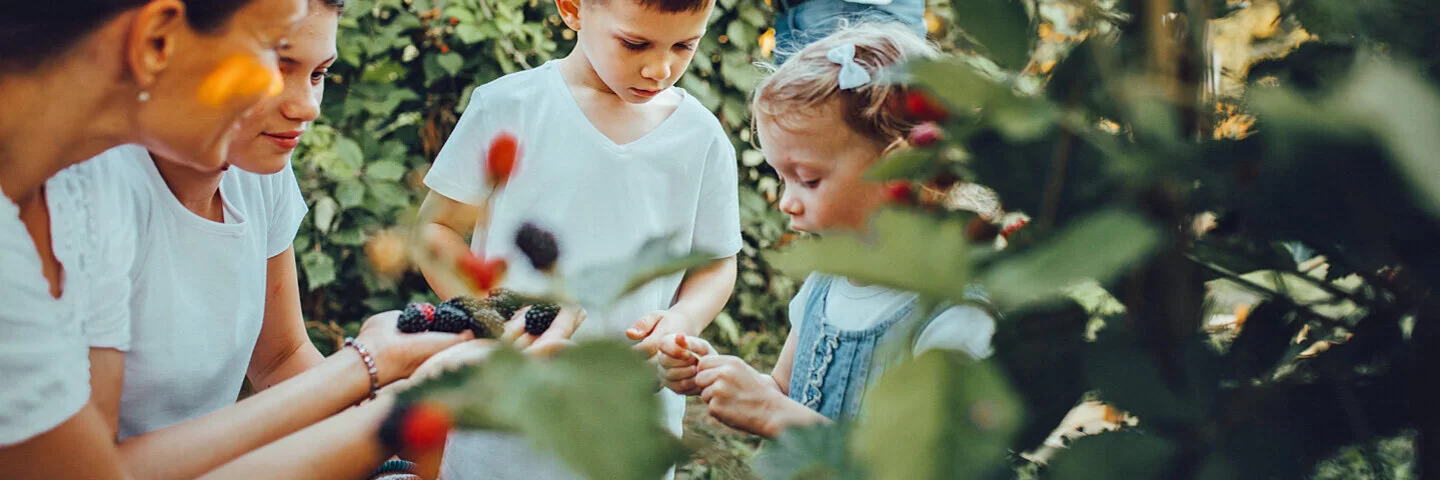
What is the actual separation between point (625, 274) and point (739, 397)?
79 centimetres

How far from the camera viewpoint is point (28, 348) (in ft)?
2.43

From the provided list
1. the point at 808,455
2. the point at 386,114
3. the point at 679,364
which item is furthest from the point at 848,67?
the point at 386,114

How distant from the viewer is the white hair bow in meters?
1.22

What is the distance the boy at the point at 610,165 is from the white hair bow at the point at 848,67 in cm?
28

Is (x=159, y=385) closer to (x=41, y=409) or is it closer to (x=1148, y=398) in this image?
(x=41, y=409)

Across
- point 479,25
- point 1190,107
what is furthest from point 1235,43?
point 479,25

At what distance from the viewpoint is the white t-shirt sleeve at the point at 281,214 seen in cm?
129

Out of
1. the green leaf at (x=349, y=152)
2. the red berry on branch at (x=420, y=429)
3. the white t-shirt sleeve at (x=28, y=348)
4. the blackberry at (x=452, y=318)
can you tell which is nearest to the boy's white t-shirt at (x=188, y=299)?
the white t-shirt sleeve at (x=28, y=348)

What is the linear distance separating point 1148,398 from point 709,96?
8.51 feet

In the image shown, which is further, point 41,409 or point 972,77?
point 41,409

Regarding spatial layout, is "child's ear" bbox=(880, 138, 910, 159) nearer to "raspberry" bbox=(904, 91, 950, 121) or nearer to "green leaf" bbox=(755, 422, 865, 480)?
"raspberry" bbox=(904, 91, 950, 121)

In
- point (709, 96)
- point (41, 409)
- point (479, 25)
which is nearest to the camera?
point (41, 409)

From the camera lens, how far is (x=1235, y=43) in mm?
375

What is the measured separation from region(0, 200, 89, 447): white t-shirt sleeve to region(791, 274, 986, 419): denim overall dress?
788mm
